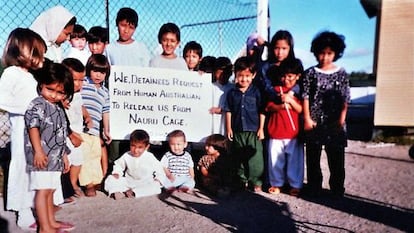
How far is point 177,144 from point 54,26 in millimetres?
1601

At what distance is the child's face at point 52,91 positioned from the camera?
296 centimetres

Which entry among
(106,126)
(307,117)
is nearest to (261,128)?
(307,117)

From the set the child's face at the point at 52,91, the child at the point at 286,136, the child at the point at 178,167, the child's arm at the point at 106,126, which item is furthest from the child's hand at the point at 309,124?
the child's face at the point at 52,91

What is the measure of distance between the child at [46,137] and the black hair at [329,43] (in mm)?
2242

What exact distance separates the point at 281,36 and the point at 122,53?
1.62 metres

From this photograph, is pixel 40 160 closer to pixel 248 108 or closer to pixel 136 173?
pixel 136 173

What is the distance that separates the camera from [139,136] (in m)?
4.07

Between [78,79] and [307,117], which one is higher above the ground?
[78,79]

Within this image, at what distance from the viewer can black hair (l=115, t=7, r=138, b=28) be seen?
4.30 meters

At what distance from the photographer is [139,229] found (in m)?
3.13

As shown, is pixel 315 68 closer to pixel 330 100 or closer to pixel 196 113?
pixel 330 100

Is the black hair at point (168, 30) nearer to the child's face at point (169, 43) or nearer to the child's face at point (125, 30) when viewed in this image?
the child's face at point (169, 43)

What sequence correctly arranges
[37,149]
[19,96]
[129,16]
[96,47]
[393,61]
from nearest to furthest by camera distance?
[37,149], [19,96], [129,16], [96,47], [393,61]

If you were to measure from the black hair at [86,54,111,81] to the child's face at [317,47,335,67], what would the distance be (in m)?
2.03
